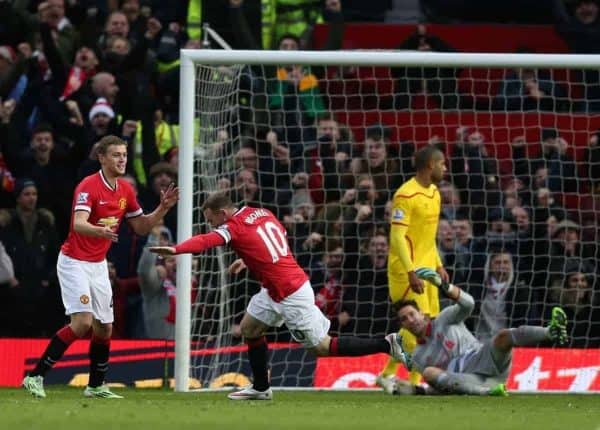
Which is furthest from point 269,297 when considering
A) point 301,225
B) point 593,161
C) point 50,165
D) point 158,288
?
point 593,161

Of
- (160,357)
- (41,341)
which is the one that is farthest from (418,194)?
(41,341)

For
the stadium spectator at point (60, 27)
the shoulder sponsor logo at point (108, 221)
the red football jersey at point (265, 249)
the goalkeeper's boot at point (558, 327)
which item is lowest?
the goalkeeper's boot at point (558, 327)

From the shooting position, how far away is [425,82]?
17219 millimetres

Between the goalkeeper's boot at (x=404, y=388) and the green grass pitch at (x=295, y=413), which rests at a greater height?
the green grass pitch at (x=295, y=413)

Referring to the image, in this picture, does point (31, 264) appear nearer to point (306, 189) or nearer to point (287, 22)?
point (306, 189)

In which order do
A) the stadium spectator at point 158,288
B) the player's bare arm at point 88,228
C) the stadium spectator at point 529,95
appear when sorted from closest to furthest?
the player's bare arm at point 88,228, the stadium spectator at point 158,288, the stadium spectator at point 529,95

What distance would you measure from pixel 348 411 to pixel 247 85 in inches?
307

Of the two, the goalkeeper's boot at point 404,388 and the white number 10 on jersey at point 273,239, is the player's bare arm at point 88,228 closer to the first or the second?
the white number 10 on jersey at point 273,239

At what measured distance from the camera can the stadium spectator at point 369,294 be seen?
1579cm

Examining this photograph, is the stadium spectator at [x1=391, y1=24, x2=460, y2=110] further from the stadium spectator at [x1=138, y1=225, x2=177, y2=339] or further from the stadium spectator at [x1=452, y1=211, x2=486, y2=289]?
the stadium spectator at [x1=138, y1=225, x2=177, y2=339]

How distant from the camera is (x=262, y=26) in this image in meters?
19.2

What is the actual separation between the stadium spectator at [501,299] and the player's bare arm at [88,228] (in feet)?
16.5

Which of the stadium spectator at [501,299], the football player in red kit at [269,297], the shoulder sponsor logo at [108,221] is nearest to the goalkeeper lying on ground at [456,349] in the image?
the football player in red kit at [269,297]

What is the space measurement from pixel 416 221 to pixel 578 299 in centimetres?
285
